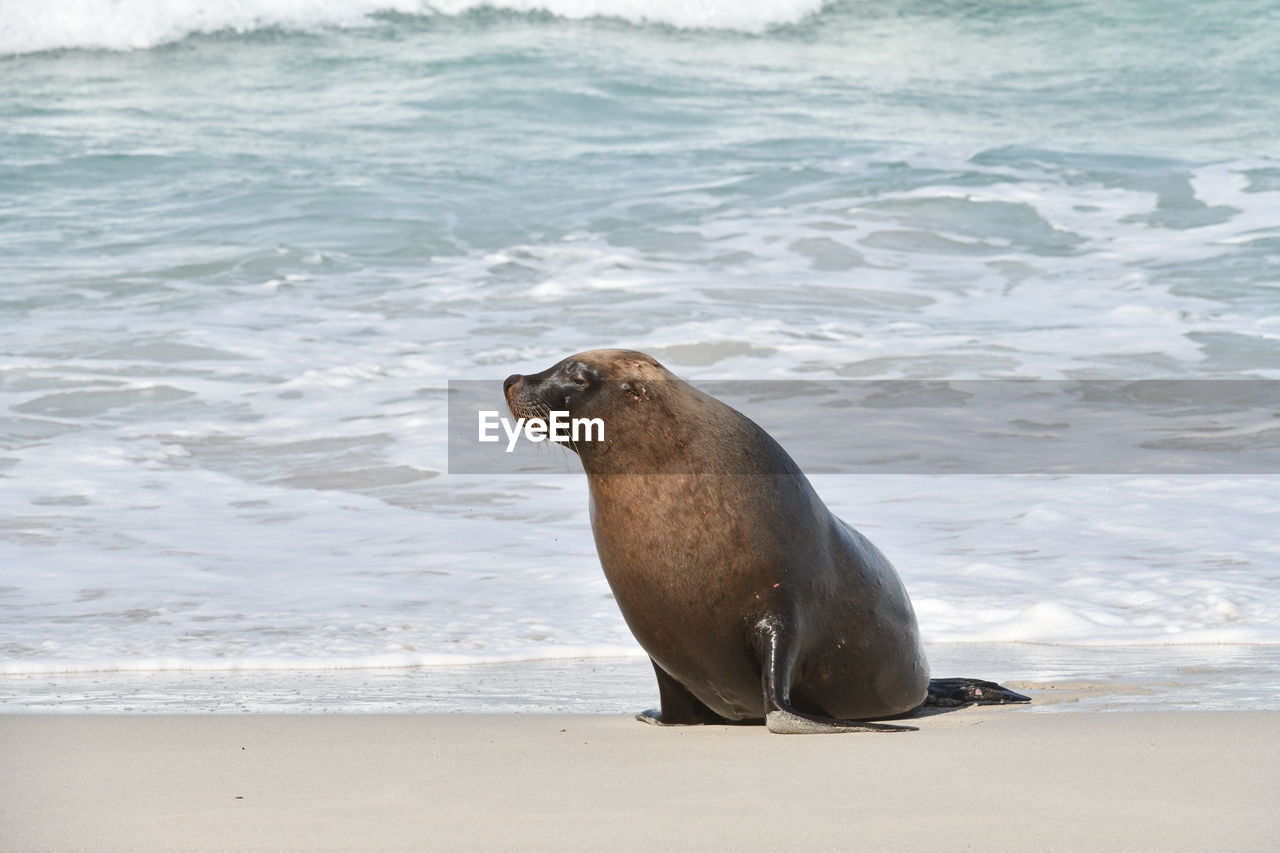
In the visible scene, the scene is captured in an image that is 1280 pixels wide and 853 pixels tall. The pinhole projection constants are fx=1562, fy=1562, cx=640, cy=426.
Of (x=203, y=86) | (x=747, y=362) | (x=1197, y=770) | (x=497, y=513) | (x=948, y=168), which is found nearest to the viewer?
(x=1197, y=770)

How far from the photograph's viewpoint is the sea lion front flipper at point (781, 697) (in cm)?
383

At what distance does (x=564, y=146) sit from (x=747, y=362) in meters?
9.55

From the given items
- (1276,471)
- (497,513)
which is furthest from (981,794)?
(1276,471)

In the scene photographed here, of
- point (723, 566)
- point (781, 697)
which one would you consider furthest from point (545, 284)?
point (781, 697)

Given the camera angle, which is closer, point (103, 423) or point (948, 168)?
point (103, 423)

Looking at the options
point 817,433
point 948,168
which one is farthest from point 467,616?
point 948,168

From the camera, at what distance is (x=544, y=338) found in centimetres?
1325

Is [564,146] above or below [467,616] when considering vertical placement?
above

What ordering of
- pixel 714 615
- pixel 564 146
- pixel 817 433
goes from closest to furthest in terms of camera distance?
pixel 714 615, pixel 817 433, pixel 564 146

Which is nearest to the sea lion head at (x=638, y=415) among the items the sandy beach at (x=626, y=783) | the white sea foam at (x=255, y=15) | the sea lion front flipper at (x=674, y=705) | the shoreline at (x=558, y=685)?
the sea lion front flipper at (x=674, y=705)

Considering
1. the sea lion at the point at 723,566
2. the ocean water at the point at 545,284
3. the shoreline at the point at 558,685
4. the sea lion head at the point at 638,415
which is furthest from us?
the ocean water at the point at 545,284

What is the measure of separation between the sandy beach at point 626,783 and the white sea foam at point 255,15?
24.0 metres

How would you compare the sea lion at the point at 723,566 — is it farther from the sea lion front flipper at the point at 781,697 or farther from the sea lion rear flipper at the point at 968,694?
the sea lion rear flipper at the point at 968,694

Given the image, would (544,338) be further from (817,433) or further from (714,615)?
(714,615)
